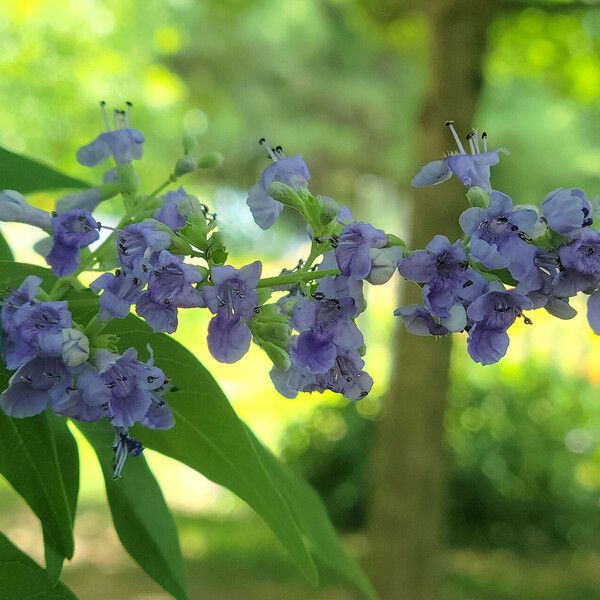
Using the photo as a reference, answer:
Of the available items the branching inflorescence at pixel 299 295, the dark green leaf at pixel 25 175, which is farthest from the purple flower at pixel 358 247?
the dark green leaf at pixel 25 175

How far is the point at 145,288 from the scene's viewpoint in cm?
82

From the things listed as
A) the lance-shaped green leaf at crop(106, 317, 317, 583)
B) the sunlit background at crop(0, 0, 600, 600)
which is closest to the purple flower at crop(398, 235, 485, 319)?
the lance-shaped green leaf at crop(106, 317, 317, 583)

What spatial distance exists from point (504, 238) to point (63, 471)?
462 millimetres

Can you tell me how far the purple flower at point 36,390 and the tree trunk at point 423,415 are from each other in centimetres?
442

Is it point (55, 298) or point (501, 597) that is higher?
point (501, 597)

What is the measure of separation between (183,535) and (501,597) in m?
2.90

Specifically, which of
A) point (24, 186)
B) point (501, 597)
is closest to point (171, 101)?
point (501, 597)

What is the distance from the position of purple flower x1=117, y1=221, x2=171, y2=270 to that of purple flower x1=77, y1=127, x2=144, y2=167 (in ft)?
0.97

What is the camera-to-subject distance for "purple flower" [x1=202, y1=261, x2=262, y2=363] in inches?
31.9

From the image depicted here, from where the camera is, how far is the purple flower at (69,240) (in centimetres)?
87

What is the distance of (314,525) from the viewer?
1.12 m

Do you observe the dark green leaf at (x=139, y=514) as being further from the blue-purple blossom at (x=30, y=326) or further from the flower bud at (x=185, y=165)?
the flower bud at (x=185, y=165)

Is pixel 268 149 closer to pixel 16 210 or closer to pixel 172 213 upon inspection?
pixel 172 213

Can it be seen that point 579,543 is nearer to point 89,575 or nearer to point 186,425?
point 89,575
